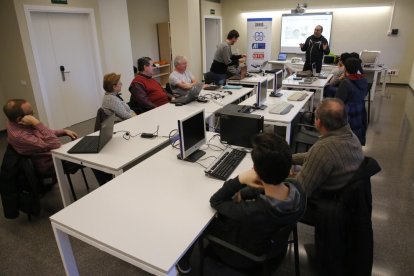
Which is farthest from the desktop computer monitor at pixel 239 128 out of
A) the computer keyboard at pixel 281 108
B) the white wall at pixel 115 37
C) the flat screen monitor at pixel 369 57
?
the flat screen monitor at pixel 369 57

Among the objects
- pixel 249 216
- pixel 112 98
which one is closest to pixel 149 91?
pixel 112 98

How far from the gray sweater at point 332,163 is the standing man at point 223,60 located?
11.1 ft

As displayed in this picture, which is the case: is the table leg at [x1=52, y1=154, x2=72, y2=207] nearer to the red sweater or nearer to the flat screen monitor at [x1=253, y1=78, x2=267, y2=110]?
the red sweater

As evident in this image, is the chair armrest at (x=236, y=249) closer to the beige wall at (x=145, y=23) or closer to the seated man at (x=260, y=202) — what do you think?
the seated man at (x=260, y=202)

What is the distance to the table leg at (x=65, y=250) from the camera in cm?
155

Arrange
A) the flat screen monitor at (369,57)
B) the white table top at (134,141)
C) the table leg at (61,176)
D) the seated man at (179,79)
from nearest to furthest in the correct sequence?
the white table top at (134,141)
the table leg at (61,176)
the seated man at (179,79)
the flat screen monitor at (369,57)

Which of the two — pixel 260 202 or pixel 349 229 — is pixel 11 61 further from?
pixel 349 229

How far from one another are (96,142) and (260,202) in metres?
1.70

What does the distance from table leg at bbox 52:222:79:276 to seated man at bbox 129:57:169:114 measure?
2.35m

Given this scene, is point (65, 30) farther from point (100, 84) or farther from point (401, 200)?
point (401, 200)

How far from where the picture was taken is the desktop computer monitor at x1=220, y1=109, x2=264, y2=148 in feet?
7.20

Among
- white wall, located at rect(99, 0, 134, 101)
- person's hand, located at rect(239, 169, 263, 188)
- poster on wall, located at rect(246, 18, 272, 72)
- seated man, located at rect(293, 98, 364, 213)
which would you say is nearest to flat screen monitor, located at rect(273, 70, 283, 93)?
seated man, located at rect(293, 98, 364, 213)

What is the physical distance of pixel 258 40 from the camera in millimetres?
8609

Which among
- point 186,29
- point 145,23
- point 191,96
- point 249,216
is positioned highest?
point 145,23
